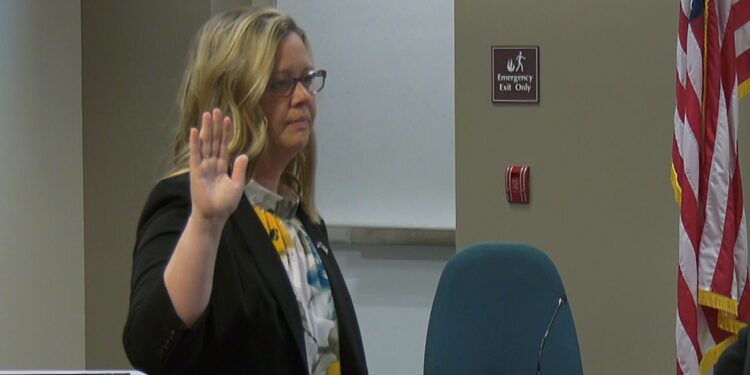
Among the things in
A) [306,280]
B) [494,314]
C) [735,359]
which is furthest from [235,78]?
[494,314]

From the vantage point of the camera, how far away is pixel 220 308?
178cm

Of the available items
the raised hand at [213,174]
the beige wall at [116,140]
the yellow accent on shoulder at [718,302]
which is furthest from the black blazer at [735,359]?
the beige wall at [116,140]

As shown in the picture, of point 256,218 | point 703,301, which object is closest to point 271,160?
point 256,218

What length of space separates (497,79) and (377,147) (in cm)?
92

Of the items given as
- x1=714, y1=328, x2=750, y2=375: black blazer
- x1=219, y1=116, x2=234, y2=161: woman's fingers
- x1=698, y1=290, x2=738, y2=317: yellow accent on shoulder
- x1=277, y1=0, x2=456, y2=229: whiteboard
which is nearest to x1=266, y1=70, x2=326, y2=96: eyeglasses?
x1=219, y1=116, x2=234, y2=161: woman's fingers

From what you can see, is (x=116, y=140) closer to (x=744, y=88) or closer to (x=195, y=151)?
(x=744, y=88)

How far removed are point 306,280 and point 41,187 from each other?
8.26 feet

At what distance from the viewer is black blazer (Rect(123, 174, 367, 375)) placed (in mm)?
1687

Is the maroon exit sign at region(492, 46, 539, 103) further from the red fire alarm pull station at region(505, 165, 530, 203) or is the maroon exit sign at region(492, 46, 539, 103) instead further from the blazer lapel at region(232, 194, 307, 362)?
the blazer lapel at region(232, 194, 307, 362)

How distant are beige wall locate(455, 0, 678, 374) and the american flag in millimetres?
234

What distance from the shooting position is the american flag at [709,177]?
11.7 ft

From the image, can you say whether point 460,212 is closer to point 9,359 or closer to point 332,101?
point 332,101

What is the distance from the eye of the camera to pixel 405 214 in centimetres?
485

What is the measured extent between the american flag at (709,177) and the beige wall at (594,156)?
0.23 m
